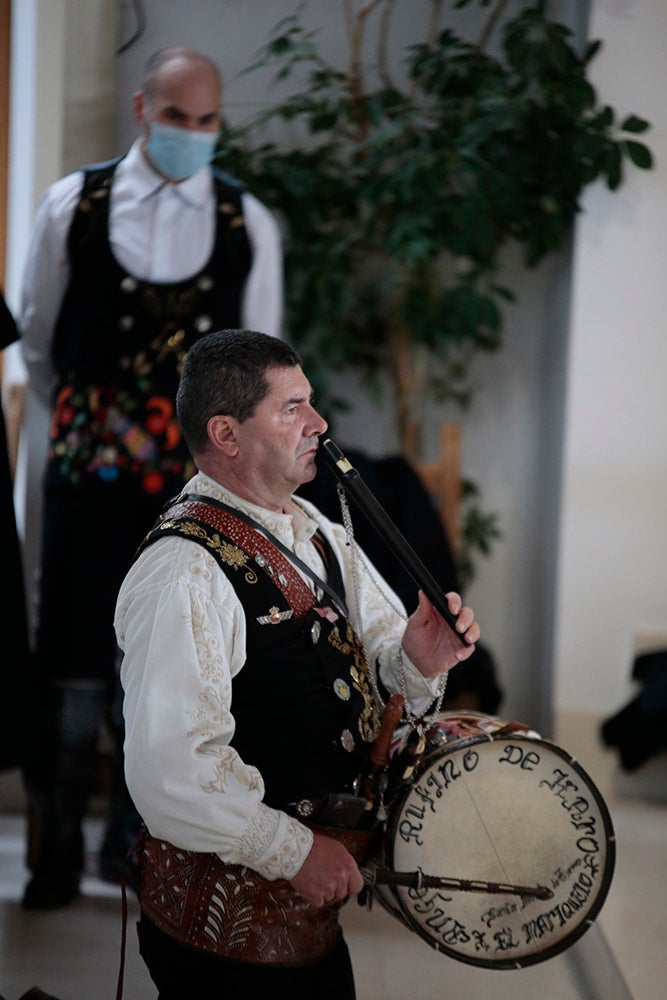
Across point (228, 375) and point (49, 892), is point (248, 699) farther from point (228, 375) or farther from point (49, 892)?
point (49, 892)

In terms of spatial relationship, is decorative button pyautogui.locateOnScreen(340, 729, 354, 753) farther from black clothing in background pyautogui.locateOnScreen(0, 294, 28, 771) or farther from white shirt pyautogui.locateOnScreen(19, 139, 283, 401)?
white shirt pyautogui.locateOnScreen(19, 139, 283, 401)

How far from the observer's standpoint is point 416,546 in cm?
313

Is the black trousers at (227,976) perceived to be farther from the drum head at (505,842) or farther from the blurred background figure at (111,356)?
the blurred background figure at (111,356)

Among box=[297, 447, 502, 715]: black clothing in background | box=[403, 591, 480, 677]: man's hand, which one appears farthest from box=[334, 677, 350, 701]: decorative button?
box=[297, 447, 502, 715]: black clothing in background

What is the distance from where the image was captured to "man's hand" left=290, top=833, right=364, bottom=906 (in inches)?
55.6

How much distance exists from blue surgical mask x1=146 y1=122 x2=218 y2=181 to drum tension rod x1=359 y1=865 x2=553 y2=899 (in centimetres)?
133

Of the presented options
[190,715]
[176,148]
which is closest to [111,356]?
[176,148]

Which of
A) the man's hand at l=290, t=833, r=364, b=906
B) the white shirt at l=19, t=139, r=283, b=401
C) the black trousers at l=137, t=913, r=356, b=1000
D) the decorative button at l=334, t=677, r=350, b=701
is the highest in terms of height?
the white shirt at l=19, t=139, r=283, b=401

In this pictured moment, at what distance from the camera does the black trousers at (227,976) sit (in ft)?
4.97

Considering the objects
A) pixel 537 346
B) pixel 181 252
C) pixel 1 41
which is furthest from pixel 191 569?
pixel 537 346

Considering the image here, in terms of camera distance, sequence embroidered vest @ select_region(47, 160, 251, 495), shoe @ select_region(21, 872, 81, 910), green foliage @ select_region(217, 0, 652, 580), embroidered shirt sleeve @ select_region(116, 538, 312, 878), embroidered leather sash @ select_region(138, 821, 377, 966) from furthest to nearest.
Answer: green foliage @ select_region(217, 0, 652, 580)
shoe @ select_region(21, 872, 81, 910)
embroidered vest @ select_region(47, 160, 251, 495)
embroidered leather sash @ select_region(138, 821, 377, 966)
embroidered shirt sleeve @ select_region(116, 538, 312, 878)

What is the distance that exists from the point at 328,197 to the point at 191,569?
6.66 feet

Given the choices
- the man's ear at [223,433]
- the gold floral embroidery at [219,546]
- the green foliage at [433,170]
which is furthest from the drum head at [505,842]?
the green foliage at [433,170]

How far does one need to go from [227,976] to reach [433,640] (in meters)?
0.51
